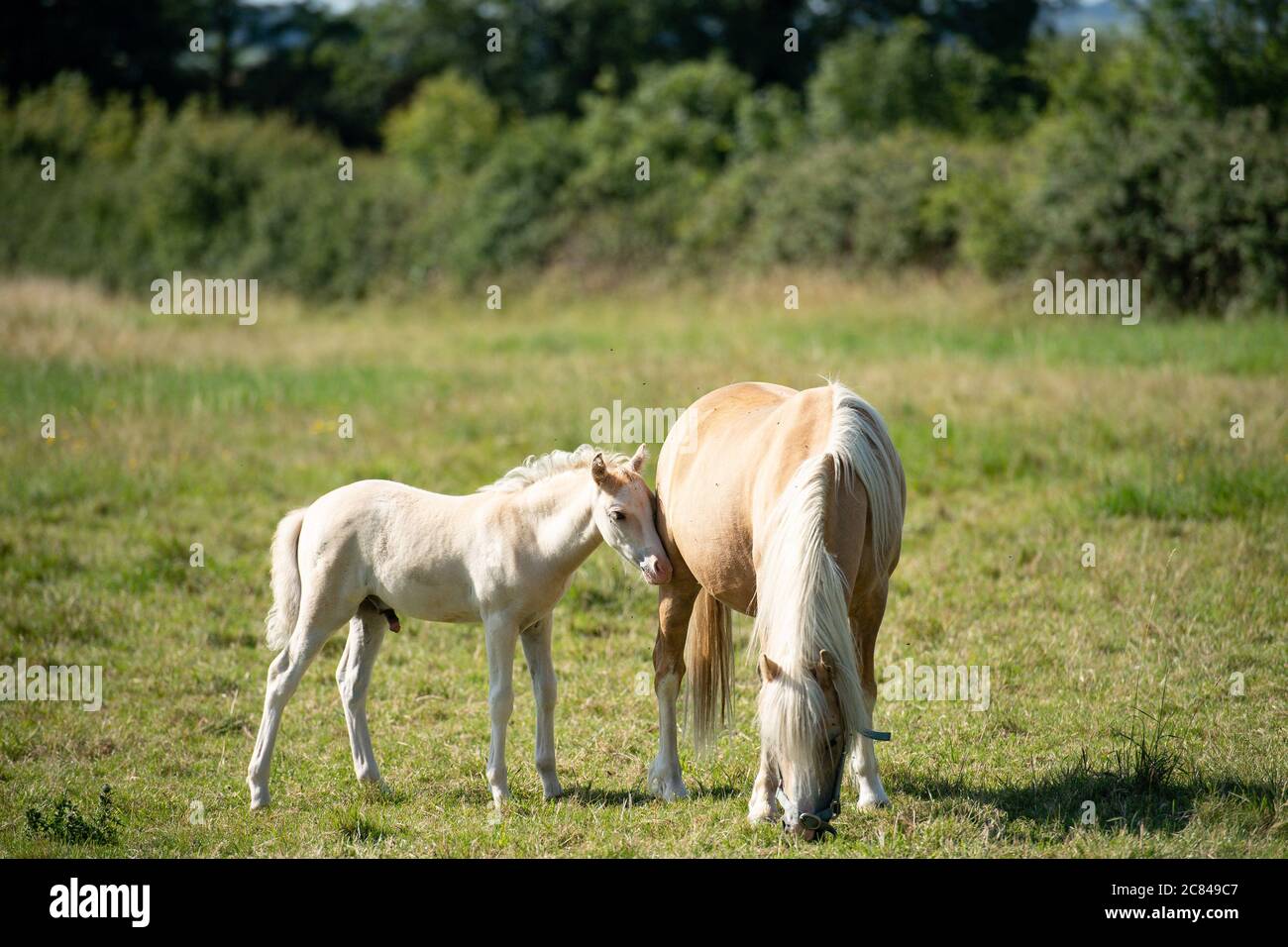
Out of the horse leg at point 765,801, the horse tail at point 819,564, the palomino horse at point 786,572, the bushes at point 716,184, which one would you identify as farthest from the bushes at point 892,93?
the horse leg at point 765,801

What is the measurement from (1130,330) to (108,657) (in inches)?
504

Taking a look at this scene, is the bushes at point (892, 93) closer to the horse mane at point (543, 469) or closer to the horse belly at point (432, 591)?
the horse mane at point (543, 469)

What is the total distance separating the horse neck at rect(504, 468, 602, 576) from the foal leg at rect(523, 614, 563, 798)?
0.42 meters

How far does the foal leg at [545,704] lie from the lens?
5.97 metres

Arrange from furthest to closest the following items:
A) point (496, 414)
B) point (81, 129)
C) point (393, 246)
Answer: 1. point (81, 129)
2. point (393, 246)
3. point (496, 414)

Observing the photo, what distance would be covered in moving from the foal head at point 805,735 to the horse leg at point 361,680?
7.52 feet

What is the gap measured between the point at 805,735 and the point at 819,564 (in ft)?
2.18

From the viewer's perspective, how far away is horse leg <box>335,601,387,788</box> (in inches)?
243

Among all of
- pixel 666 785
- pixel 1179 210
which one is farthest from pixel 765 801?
pixel 1179 210

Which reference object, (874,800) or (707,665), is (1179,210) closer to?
(707,665)

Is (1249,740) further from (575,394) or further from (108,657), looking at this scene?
(575,394)

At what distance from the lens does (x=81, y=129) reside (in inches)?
1320

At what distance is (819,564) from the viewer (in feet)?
16.1
